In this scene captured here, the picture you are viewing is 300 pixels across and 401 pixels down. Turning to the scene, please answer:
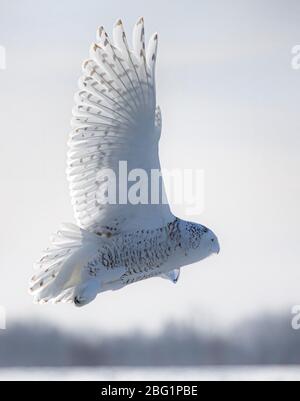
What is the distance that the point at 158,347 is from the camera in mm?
19125

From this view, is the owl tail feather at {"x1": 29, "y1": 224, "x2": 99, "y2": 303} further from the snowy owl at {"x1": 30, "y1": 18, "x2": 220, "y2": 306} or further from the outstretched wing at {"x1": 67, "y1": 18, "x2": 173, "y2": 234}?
the outstretched wing at {"x1": 67, "y1": 18, "x2": 173, "y2": 234}

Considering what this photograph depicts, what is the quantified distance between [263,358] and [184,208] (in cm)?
867

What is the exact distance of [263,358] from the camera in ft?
62.7

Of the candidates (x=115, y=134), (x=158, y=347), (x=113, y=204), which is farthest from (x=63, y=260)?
(x=158, y=347)

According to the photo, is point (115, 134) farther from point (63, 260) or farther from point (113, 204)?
point (63, 260)

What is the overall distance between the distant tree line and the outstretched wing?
357 inches

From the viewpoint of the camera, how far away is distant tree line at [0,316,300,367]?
18562 mm

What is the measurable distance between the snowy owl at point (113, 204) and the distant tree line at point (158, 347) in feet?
29.5

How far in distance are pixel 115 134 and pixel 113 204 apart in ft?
1.62

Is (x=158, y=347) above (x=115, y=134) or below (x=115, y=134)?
above

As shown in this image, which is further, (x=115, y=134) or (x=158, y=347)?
(x=158, y=347)
